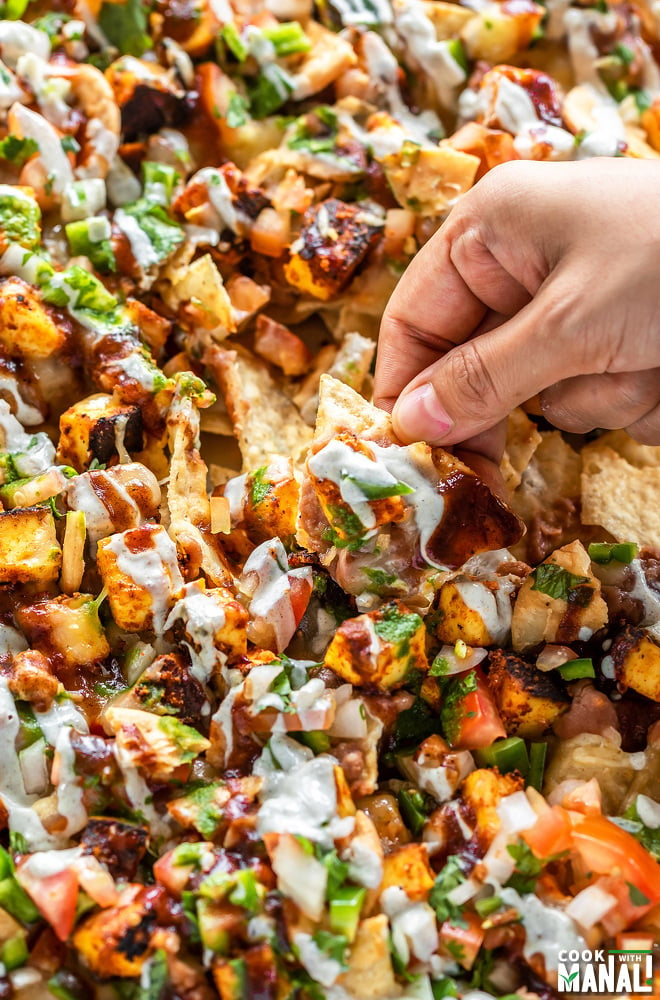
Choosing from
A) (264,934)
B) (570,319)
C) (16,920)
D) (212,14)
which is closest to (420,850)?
(264,934)

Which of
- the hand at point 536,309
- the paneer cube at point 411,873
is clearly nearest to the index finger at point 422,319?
the hand at point 536,309

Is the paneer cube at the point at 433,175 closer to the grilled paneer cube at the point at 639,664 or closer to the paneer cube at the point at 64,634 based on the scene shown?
the grilled paneer cube at the point at 639,664

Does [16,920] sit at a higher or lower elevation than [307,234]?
lower

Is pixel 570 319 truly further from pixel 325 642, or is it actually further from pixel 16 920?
pixel 16 920

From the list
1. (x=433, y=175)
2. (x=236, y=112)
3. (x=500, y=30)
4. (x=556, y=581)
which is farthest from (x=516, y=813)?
(x=500, y=30)

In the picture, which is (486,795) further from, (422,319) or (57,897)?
(422,319)

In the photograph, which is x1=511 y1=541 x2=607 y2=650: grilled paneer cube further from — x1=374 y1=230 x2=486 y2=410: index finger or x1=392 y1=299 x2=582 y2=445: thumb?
x1=374 y1=230 x2=486 y2=410: index finger
